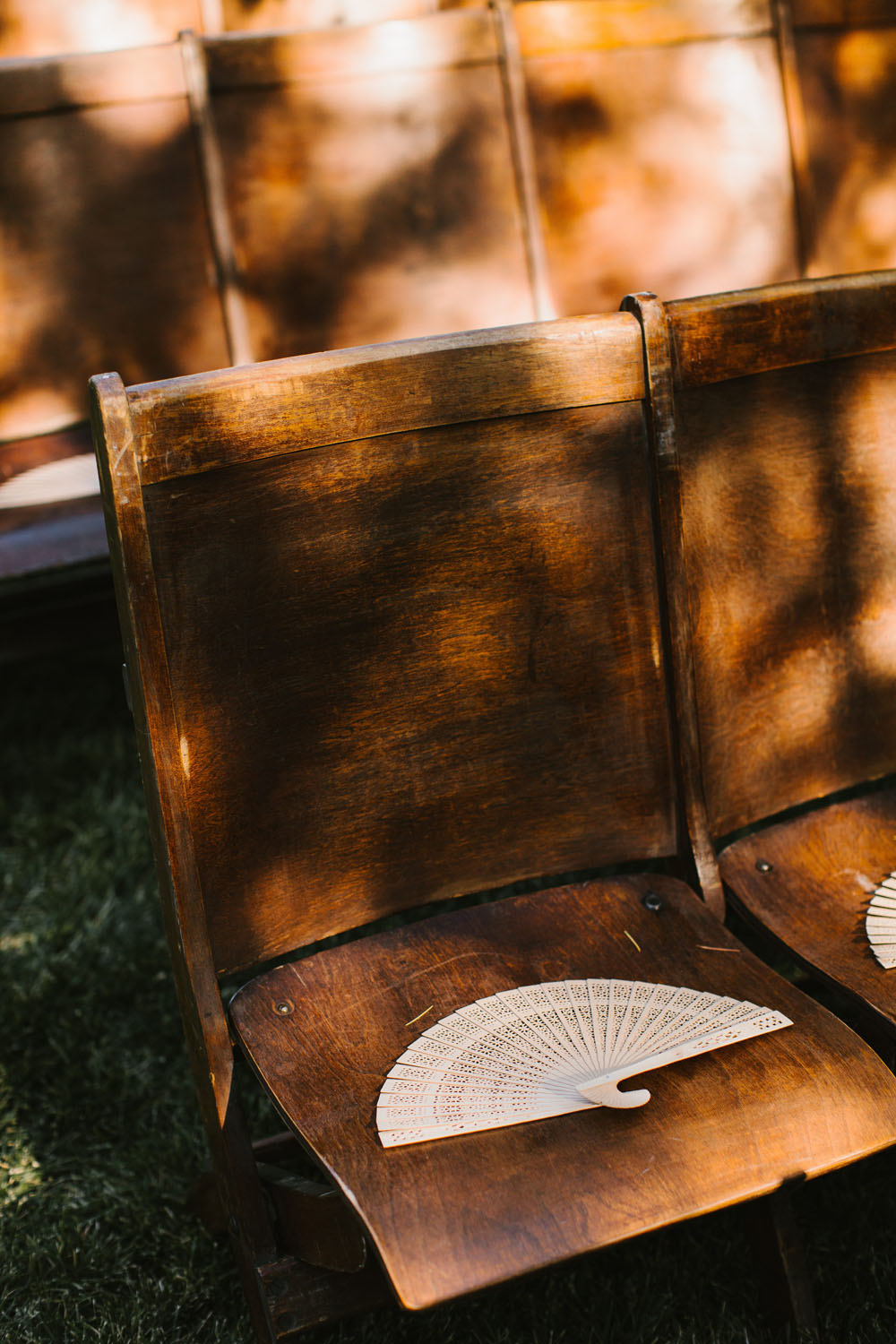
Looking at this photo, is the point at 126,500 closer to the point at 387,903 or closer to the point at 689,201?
the point at 387,903

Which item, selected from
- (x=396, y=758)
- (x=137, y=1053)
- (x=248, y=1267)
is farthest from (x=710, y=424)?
(x=137, y=1053)

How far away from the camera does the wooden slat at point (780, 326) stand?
1.52 meters

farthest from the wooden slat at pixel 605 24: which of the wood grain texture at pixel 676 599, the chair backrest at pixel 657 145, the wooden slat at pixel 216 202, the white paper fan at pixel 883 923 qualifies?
the white paper fan at pixel 883 923

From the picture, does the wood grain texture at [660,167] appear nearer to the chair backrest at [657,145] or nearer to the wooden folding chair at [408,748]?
the chair backrest at [657,145]

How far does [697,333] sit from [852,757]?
0.61 m

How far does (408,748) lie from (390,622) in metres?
0.15

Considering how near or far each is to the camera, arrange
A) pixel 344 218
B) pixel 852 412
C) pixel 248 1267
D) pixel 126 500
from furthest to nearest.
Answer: pixel 344 218 < pixel 852 412 < pixel 248 1267 < pixel 126 500

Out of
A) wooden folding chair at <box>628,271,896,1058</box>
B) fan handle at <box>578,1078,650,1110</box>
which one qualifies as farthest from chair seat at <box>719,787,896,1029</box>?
fan handle at <box>578,1078,650,1110</box>

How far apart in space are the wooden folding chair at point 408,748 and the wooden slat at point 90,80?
6.66 ft

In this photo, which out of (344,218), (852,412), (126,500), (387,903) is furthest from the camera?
(344,218)

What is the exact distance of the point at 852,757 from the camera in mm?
1724

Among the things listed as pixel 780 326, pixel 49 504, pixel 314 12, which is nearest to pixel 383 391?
pixel 780 326

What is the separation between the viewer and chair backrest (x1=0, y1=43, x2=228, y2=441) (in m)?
2.99

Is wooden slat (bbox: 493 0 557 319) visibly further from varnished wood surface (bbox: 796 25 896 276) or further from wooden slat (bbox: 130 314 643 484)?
wooden slat (bbox: 130 314 643 484)
